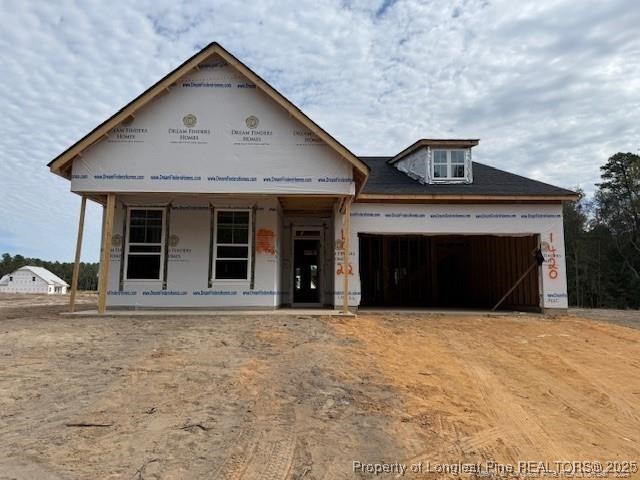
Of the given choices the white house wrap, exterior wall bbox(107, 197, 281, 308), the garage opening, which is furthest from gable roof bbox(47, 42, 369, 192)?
the garage opening

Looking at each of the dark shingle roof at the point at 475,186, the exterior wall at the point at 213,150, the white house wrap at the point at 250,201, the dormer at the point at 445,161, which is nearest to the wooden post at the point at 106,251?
the white house wrap at the point at 250,201

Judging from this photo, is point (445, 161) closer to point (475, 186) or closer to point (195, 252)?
point (475, 186)

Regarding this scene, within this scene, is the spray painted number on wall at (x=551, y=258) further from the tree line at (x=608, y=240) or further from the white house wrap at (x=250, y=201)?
the tree line at (x=608, y=240)

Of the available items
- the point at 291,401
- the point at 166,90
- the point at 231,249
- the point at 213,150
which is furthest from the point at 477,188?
the point at 291,401

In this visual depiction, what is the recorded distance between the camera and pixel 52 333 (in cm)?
897

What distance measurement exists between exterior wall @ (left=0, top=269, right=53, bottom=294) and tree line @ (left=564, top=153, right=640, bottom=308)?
5538 centimetres

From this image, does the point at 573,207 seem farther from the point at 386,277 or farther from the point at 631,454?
the point at 631,454

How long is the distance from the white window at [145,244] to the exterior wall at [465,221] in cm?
525

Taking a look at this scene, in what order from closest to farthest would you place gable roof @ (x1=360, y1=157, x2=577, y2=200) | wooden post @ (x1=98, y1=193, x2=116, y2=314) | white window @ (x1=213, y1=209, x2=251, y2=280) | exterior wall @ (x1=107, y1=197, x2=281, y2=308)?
wooden post @ (x1=98, y1=193, x2=116, y2=314)
exterior wall @ (x1=107, y1=197, x2=281, y2=308)
white window @ (x1=213, y1=209, x2=251, y2=280)
gable roof @ (x1=360, y1=157, x2=577, y2=200)

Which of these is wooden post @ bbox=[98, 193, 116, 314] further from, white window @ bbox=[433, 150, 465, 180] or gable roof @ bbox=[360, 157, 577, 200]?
white window @ bbox=[433, 150, 465, 180]

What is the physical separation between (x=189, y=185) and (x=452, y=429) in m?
9.09

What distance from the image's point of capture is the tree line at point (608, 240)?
38.3 metres

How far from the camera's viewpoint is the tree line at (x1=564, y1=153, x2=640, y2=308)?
126 ft

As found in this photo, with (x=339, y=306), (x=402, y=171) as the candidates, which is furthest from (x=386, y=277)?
(x=339, y=306)
